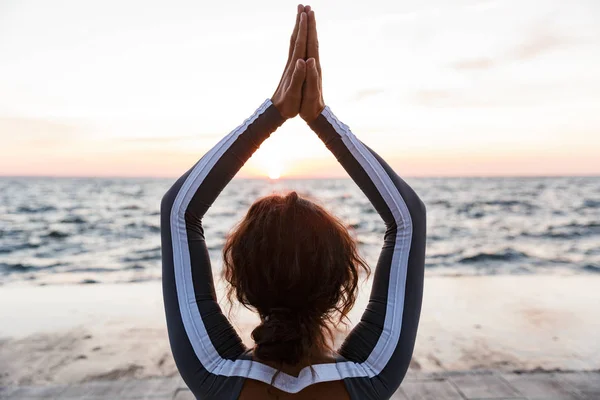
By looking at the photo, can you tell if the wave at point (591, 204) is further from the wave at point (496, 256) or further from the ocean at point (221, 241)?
Answer: the wave at point (496, 256)

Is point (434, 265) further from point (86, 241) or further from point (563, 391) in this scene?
point (86, 241)

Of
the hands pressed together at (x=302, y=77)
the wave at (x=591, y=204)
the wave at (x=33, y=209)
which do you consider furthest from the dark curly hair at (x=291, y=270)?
the wave at (x=591, y=204)

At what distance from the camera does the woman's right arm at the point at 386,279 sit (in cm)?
102

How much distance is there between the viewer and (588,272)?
10180mm

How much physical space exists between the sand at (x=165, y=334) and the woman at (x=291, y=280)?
2543 millimetres

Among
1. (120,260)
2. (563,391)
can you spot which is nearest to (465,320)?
(563,391)

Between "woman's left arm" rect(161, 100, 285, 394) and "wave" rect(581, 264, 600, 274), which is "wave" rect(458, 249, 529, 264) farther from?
"woman's left arm" rect(161, 100, 285, 394)

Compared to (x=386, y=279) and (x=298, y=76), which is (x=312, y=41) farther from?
(x=386, y=279)

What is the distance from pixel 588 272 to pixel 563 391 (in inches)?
331

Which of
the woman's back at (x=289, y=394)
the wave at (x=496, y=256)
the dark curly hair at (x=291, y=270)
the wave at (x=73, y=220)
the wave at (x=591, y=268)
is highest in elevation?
the dark curly hair at (x=291, y=270)

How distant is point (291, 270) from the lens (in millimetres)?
940

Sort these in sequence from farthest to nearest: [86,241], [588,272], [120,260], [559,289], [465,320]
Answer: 1. [86,241]
2. [120,260]
3. [588,272]
4. [559,289]
5. [465,320]

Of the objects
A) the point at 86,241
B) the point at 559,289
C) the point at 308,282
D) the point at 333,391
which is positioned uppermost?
the point at 308,282

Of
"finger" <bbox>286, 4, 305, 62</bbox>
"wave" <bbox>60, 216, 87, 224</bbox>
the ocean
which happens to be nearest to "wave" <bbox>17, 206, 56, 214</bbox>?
the ocean
